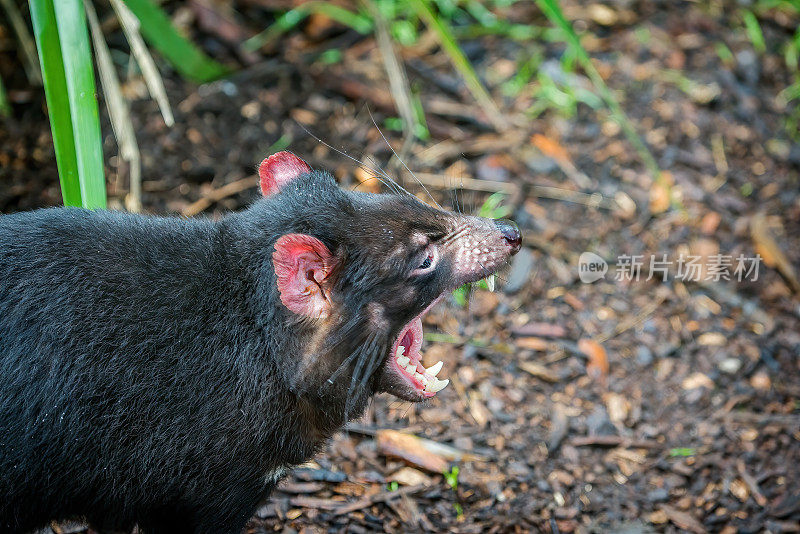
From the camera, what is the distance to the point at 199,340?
2566mm

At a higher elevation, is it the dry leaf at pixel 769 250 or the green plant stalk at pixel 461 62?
the green plant stalk at pixel 461 62

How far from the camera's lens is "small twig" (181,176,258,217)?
4.46 metres

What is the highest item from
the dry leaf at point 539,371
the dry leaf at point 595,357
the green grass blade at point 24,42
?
the green grass blade at point 24,42

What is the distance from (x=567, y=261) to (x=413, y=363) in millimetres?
1878

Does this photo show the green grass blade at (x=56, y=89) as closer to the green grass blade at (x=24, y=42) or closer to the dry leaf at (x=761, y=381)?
the green grass blade at (x=24, y=42)

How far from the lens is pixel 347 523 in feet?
11.1

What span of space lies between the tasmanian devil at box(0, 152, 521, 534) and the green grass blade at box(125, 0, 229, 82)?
167 centimetres

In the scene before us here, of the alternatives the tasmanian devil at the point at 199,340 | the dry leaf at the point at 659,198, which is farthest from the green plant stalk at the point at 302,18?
the tasmanian devil at the point at 199,340

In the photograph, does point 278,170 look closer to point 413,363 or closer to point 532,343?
point 413,363

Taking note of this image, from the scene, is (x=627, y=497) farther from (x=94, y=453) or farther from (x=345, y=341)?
(x=94, y=453)

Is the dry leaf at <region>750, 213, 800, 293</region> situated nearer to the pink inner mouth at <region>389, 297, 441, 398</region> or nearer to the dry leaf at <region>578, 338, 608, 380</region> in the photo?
the dry leaf at <region>578, 338, 608, 380</region>

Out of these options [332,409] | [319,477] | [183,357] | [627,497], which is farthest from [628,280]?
[183,357]

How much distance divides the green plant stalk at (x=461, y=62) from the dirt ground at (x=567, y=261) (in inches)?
3.4

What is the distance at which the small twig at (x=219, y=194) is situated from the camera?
14.6 feet
